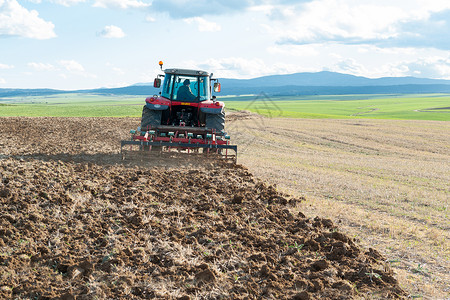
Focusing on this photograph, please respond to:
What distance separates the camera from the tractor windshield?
13.2m

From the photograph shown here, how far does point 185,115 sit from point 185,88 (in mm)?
843

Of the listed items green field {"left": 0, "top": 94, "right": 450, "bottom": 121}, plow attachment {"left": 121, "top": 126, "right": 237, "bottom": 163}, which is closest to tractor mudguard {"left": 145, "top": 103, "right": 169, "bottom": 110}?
plow attachment {"left": 121, "top": 126, "right": 237, "bottom": 163}

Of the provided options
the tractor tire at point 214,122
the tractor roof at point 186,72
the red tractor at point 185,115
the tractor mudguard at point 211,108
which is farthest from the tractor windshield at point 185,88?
the tractor tire at point 214,122

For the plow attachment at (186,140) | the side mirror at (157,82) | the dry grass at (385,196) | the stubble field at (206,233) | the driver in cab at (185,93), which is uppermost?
the side mirror at (157,82)

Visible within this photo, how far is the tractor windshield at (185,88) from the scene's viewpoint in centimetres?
1317

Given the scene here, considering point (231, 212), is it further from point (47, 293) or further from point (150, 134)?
point (150, 134)

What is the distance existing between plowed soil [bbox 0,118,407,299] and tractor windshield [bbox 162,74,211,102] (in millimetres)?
4746

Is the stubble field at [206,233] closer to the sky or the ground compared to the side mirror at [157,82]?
closer to the ground

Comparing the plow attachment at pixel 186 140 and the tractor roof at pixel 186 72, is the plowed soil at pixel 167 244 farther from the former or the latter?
the tractor roof at pixel 186 72

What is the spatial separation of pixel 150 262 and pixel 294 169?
887 cm

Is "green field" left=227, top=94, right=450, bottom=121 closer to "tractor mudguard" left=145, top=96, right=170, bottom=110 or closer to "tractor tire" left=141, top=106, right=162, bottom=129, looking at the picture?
"tractor mudguard" left=145, top=96, right=170, bottom=110

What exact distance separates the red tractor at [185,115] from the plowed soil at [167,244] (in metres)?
2.97

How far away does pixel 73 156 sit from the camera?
460 inches

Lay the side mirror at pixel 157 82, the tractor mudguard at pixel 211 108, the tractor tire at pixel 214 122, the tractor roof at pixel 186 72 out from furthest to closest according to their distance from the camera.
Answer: the tractor roof at pixel 186 72 < the side mirror at pixel 157 82 < the tractor tire at pixel 214 122 < the tractor mudguard at pixel 211 108
